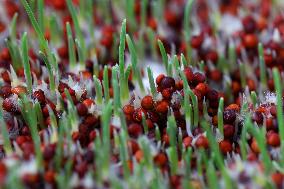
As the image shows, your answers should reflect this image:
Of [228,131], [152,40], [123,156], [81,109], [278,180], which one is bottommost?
[278,180]

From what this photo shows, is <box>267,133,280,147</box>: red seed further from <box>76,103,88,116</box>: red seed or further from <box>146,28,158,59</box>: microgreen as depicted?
<box>146,28,158,59</box>: microgreen

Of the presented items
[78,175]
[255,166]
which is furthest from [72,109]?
[255,166]

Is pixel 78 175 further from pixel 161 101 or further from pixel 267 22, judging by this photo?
pixel 267 22

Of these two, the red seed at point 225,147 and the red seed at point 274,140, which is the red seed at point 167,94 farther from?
the red seed at point 274,140

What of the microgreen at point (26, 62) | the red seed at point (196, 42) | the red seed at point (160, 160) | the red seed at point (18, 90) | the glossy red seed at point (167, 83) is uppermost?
the red seed at point (196, 42)

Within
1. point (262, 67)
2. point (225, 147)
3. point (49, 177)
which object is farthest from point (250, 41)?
point (49, 177)

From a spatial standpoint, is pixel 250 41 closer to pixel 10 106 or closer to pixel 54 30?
pixel 54 30

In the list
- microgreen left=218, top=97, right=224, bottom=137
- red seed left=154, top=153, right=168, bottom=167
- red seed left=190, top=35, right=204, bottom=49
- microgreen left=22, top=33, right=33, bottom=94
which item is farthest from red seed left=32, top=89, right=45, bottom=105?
red seed left=190, top=35, right=204, bottom=49

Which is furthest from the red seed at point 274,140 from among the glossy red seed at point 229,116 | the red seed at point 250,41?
the red seed at point 250,41

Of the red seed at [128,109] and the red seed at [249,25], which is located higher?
the red seed at [249,25]

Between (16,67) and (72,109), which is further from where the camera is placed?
(16,67)

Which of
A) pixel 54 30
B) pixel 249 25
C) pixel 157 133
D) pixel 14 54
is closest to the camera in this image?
pixel 157 133
